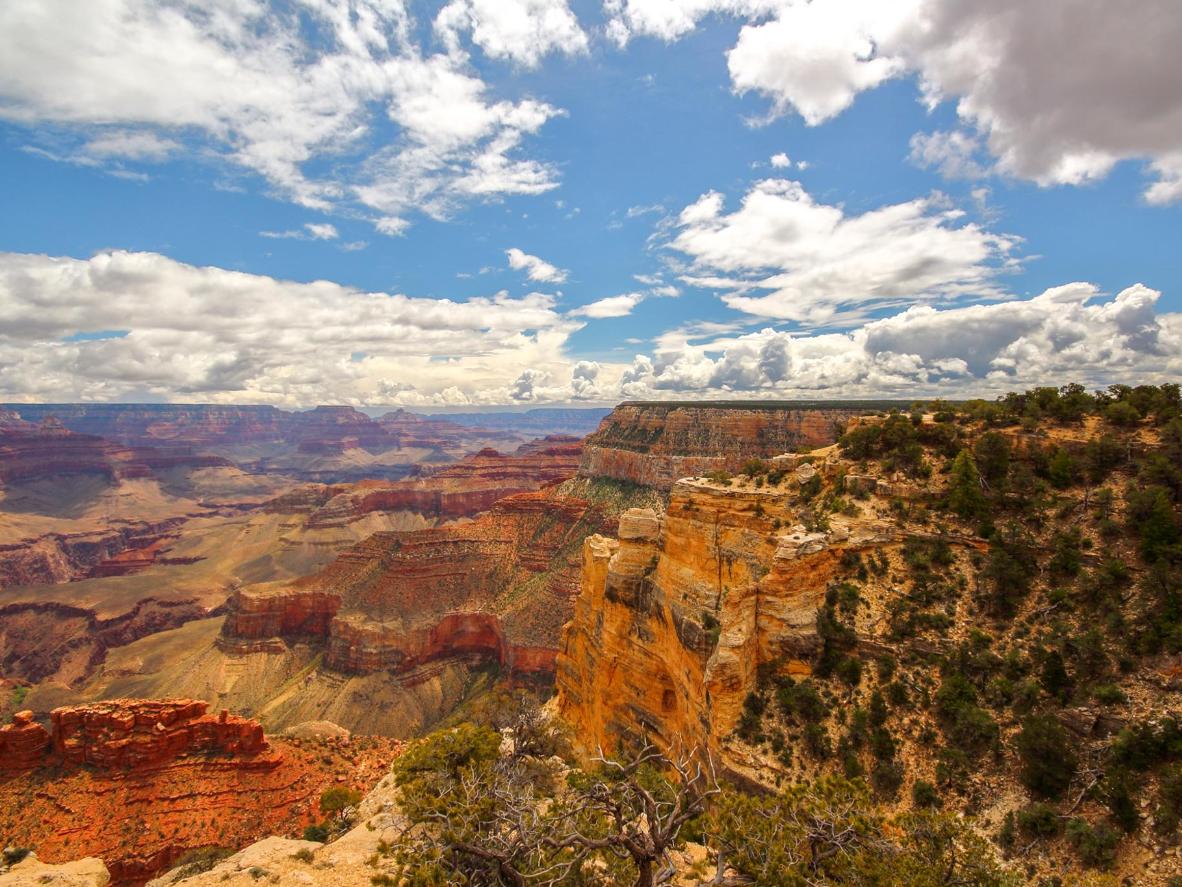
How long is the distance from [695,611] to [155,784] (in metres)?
41.7

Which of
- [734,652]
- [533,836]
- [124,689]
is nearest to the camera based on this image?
[533,836]

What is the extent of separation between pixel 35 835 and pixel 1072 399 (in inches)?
2685

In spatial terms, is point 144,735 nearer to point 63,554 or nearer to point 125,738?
point 125,738

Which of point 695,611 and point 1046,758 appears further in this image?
point 695,611

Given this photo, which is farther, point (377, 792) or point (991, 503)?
point (377, 792)

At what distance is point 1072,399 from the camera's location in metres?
29.9

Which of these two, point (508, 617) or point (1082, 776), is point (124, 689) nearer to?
point (508, 617)

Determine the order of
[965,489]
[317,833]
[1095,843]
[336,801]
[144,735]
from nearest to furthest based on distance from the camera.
A: [1095,843] → [965,489] → [317,833] → [336,801] → [144,735]

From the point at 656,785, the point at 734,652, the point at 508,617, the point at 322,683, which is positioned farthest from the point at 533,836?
the point at 322,683

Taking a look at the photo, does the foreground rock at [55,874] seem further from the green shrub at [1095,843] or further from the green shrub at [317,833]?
the green shrub at [1095,843]

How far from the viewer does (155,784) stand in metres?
39.0

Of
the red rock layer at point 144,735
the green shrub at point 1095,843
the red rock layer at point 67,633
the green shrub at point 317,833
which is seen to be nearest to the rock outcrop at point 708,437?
the red rock layer at point 144,735

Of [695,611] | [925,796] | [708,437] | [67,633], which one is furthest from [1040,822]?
[67,633]

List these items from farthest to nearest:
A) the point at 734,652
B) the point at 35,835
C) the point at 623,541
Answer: the point at 623,541 < the point at 35,835 < the point at 734,652
